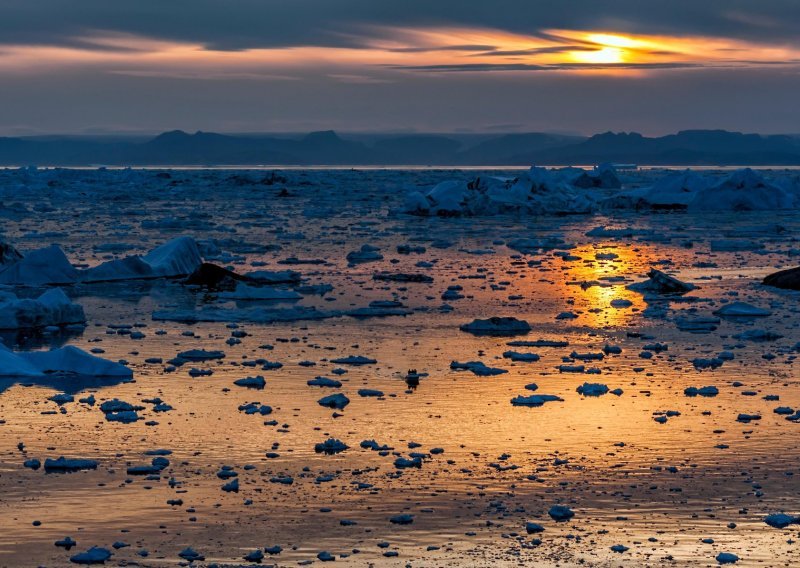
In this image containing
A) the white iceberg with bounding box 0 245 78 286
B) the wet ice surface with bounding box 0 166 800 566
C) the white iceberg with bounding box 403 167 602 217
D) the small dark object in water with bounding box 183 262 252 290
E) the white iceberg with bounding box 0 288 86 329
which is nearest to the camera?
the wet ice surface with bounding box 0 166 800 566

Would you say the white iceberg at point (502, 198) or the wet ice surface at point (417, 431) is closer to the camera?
the wet ice surface at point (417, 431)

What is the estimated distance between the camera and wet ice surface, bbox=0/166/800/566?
6770 millimetres

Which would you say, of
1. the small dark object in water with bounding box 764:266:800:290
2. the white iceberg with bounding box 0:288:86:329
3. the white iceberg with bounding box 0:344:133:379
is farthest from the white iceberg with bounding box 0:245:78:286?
the small dark object in water with bounding box 764:266:800:290

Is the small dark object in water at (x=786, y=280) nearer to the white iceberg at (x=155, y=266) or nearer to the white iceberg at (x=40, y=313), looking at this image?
the white iceberg at (x=155, y=266)

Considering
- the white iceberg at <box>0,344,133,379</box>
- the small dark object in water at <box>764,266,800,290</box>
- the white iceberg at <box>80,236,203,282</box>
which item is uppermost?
the small dark object in water at <box>764,266,800,290</box>

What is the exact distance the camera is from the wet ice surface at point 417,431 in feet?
22.2

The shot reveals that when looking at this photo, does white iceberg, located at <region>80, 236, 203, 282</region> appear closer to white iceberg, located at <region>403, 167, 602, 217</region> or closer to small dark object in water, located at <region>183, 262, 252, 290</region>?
small dark object in water, located at <region>183, 262, 252, 290</region>

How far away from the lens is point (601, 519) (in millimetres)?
7098

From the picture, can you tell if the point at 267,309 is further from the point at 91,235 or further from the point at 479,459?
the point at 91,235

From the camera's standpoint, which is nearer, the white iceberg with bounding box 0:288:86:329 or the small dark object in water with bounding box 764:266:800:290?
the white iceberg with bounding box 0:288:86:329

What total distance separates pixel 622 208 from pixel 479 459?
3924 cm

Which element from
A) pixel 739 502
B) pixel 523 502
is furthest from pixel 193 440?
pixel 739 502

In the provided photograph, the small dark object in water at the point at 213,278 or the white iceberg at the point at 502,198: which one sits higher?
the white iceberg at the point at 502,198

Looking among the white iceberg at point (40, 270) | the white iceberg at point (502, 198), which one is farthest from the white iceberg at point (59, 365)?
the white iceberg at point (502, 198)
